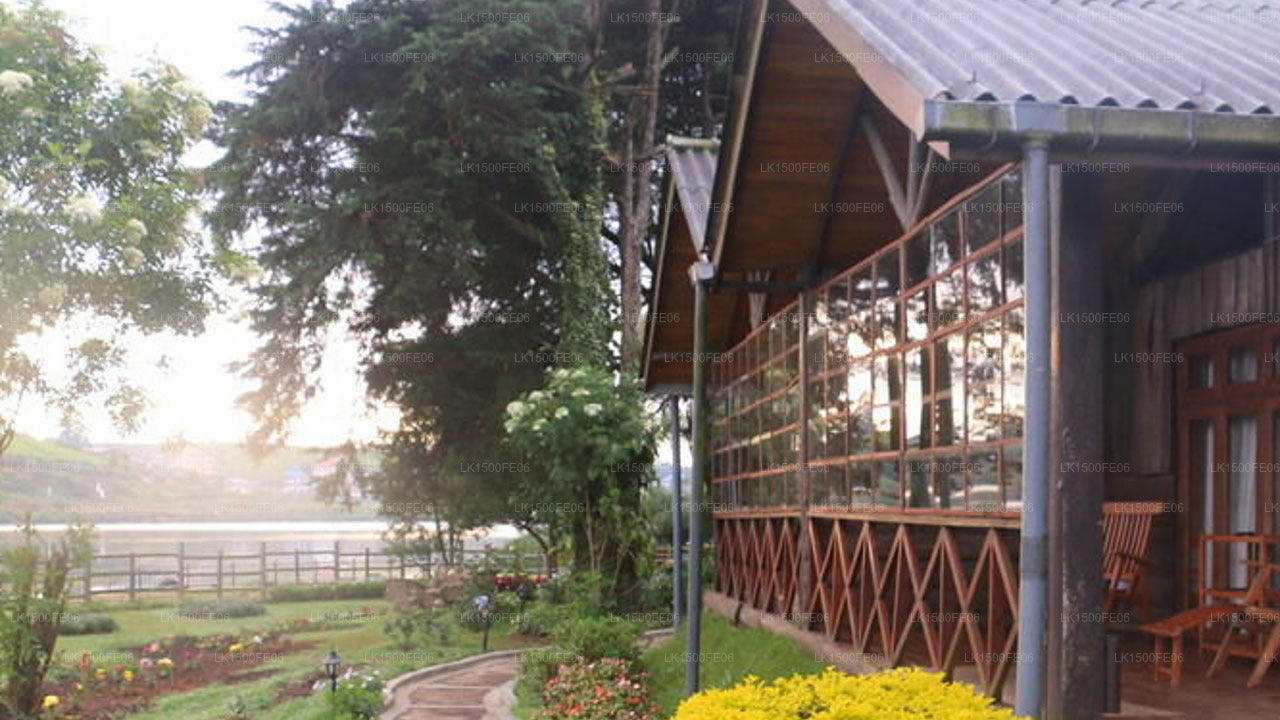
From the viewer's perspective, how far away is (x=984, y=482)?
6.11 m

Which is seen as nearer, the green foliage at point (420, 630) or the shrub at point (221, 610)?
the green foliage at point (420, 630)

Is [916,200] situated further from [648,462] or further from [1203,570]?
[648,462]

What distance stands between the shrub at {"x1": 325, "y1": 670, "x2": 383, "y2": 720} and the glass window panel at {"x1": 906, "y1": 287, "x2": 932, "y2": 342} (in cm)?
630

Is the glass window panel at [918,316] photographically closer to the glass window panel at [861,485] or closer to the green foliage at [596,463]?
the glass window panel at [861,485]

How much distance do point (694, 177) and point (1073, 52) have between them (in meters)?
6.72

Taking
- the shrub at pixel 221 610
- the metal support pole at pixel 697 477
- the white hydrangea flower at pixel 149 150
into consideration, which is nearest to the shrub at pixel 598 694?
the metal support pole at pixel 697 477

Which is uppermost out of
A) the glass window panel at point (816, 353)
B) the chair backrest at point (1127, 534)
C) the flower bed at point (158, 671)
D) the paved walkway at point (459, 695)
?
the glass window panel at point (816, 353)

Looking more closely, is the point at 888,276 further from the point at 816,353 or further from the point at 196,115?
the point at 196,115

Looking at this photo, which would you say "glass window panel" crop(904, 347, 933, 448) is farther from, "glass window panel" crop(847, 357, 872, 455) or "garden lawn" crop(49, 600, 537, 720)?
"garden lawn" crop(49, 600, 537, 720)

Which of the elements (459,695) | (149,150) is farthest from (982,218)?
(149,150)

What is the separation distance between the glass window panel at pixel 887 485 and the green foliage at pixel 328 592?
22.8 m

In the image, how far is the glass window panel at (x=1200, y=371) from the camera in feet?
28.0

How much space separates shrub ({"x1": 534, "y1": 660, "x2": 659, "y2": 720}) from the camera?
10719mm

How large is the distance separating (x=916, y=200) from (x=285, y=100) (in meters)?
14.9
